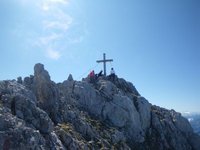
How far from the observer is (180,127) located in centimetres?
6956

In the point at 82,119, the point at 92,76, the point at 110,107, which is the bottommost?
the point at 82,119

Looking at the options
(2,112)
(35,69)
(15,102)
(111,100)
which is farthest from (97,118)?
(2,112)

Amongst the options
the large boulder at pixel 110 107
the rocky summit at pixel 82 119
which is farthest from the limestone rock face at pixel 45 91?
the large boulder at pixel 110 107

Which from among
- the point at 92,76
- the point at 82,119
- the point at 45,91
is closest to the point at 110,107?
the point at 92,76

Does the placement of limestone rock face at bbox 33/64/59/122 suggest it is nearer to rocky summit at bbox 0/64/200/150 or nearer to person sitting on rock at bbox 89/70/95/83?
rocky summit at bbox 0/64/200/150

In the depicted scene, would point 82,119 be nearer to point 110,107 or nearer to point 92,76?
point 110,107

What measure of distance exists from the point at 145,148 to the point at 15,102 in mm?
31222

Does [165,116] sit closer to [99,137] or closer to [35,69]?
[99,137]

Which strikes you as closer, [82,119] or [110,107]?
[82,119]

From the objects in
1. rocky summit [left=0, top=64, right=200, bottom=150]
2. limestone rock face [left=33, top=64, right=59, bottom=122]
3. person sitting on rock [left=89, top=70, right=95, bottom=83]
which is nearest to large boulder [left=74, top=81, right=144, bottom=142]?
rocky summit [left=0, top=64, right=200, bottom=150]

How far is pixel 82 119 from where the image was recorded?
44625 mm

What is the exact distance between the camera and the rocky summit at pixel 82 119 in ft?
95.3

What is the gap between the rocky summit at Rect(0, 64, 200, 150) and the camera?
2905 cm

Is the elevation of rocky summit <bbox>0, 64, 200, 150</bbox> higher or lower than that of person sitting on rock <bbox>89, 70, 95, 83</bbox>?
lower
